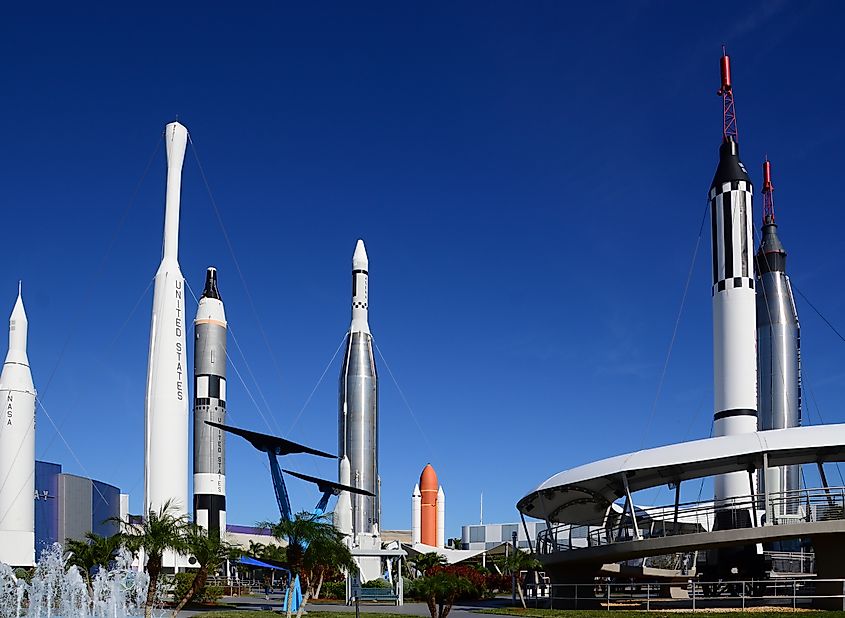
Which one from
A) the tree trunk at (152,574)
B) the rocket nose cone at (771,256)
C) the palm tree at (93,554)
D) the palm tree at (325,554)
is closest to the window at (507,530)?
the rocket nose cone at (771,256)

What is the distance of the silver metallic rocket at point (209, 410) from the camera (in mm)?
61094

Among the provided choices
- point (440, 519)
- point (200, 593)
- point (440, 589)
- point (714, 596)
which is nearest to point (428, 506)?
point (440, 519)

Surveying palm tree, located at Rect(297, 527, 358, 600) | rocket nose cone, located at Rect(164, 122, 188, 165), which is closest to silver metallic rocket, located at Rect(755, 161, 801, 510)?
palm tree, located at Rect(297, 527, 358, 600)

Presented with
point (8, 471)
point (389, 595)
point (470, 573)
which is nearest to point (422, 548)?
point (470, 573)

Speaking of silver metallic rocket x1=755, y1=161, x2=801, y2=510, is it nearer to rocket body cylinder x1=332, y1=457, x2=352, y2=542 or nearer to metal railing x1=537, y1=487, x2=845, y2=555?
metal railing x1=537, y1=487, x2=845, y2=555

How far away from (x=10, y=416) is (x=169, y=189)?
15.1 meters

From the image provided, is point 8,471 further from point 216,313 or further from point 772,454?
point 772,454

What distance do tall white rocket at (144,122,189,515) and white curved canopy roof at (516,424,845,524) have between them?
20408 mm

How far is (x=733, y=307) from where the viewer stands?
44031mm

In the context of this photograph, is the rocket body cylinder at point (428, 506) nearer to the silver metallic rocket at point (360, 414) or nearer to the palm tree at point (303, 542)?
the silver metallic rocket at point (360, 414)

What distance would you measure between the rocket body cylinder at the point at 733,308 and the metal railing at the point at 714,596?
5.68 metres

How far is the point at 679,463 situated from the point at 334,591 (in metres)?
28.7

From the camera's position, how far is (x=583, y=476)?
3631cm

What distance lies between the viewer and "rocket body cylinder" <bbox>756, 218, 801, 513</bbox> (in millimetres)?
56375
